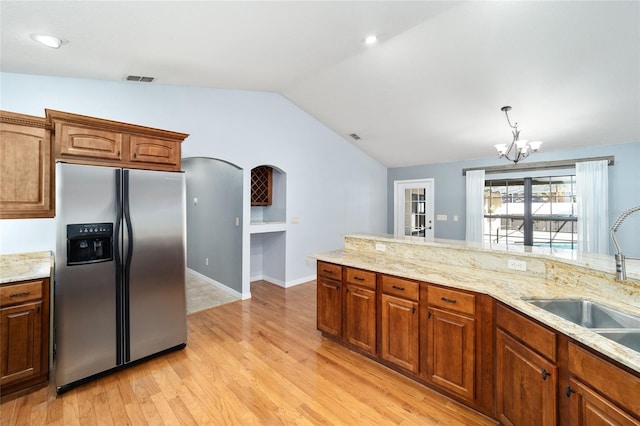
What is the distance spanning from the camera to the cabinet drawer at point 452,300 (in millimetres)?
1941

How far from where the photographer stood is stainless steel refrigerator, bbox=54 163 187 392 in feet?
→ 7.13

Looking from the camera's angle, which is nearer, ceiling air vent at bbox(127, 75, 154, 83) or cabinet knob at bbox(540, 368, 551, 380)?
cabinet knob at bbox(540, 368, 551, 380)

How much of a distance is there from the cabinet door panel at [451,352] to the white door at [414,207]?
15.5 ft

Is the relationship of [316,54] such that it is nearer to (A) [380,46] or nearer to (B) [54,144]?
(A) [380,46]

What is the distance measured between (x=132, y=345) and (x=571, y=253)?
3666 mm

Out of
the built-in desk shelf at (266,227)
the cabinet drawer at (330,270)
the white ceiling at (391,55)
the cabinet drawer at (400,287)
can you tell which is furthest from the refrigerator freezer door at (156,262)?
the cabinet drawer at (400,287)

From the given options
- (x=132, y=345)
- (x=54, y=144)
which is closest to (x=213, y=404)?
(x=132, y=345)

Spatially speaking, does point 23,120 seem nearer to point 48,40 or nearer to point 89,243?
point 48,40

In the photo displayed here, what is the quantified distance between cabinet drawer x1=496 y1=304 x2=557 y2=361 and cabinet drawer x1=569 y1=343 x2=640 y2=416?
10cm

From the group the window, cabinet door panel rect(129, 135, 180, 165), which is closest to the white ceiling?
cabinet door panel rect(129, 135, 180, 165)

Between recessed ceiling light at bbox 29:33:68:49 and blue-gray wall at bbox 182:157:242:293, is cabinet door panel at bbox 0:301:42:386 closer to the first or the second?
recessed ceiling light at bbox 29:33:68:49

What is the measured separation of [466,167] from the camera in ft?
19.9

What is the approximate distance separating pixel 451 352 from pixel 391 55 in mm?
3152

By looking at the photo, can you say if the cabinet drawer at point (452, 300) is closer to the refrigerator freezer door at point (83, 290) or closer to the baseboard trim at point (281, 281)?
the refrigerator freezer door at point (83, 290)
